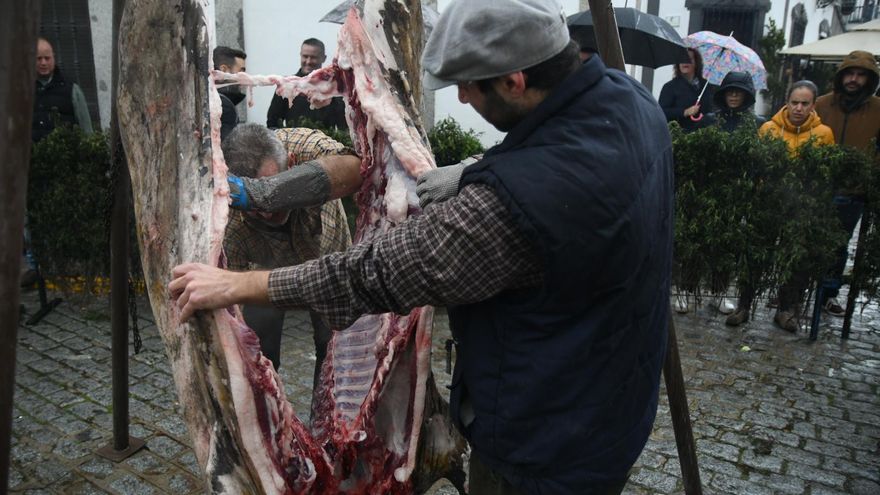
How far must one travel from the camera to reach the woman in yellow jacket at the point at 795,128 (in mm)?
5969

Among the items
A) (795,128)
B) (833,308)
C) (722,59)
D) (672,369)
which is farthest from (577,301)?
(722,59)

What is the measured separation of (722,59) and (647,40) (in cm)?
116

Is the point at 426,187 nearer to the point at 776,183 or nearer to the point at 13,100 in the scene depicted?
the point at 13,100

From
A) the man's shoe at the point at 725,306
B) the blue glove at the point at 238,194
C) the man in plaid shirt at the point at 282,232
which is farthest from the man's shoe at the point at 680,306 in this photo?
the blue glove at the point at 238,194

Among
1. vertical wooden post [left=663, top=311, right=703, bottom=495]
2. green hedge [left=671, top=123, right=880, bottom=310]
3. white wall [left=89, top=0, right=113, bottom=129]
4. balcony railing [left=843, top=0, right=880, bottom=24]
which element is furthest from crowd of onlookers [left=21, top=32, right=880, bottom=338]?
balcony railing [left=843, top=0, right=880, bottom=24]

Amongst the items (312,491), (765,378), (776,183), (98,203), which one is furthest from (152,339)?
(776,183)

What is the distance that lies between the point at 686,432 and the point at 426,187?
1464 millimetres

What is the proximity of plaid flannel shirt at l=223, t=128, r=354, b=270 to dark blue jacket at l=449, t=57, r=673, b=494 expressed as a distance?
1.59 meters

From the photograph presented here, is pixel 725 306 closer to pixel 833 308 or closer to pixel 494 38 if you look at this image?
pixel 833 308

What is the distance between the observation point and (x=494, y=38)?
5.38 feet

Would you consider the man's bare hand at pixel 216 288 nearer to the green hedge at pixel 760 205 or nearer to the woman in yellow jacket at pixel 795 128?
the green hedge at pixel 760 205

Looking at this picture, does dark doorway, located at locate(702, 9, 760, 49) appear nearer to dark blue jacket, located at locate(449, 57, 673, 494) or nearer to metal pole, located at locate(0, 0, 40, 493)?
dark blue jacket, located at locate(449, 57, 673, 494)

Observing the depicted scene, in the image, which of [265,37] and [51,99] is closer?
[51,99]

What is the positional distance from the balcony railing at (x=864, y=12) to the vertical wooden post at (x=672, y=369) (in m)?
29.3
